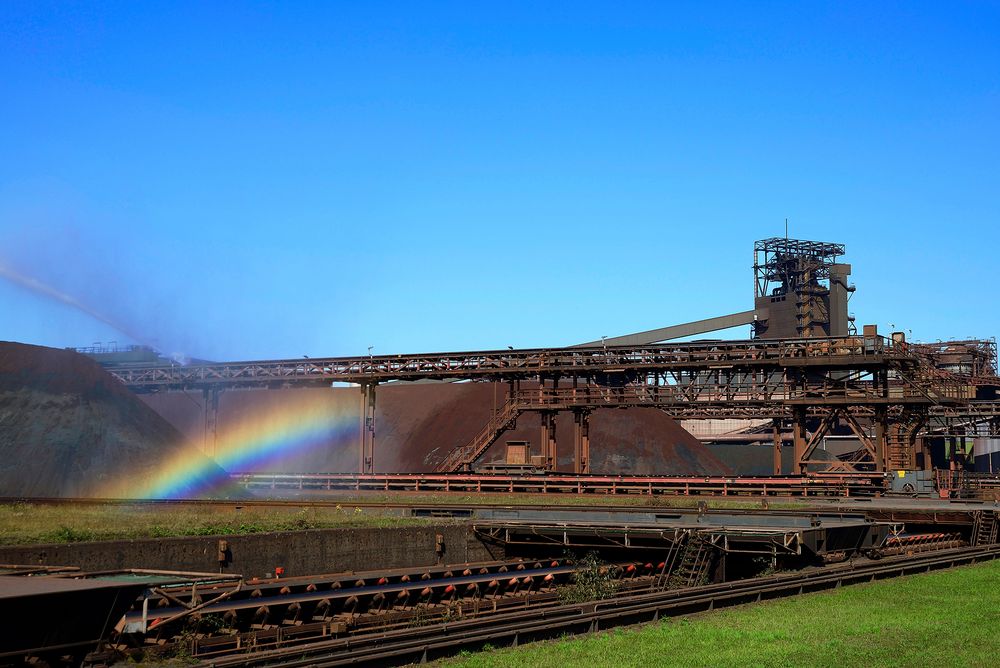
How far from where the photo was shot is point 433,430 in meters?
75.2

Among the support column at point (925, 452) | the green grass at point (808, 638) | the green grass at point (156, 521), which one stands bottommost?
the green grass at point (808, 638)

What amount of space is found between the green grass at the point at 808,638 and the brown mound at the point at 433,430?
153 feet

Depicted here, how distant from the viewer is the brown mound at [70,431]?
44281mm

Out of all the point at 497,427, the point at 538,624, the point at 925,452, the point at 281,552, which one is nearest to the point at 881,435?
the point at 497,427

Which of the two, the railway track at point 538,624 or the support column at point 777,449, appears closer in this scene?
the railway track at point 538,624

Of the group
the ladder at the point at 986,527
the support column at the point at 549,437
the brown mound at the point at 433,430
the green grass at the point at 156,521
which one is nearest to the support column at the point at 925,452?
the brown mound at the point at 433,430

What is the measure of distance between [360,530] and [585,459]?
25.5 meters

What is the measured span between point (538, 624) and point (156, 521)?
54.0ft

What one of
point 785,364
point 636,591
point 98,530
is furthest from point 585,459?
point 98,530

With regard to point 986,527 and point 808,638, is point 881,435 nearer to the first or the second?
point 986,527

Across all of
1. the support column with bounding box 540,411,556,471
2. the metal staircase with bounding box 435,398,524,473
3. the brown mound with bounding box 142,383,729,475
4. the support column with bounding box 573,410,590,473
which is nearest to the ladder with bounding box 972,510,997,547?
the support column with bounding box 573,410,590,473

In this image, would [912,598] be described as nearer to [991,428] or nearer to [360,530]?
[360,530]

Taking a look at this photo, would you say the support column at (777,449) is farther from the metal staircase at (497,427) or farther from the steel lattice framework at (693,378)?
the metal staircase at (497,427)

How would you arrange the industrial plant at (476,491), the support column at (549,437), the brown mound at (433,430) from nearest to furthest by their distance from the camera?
the industrial plant at (476,491) < the support column at (549,437) < the brown mound at (433,430)
